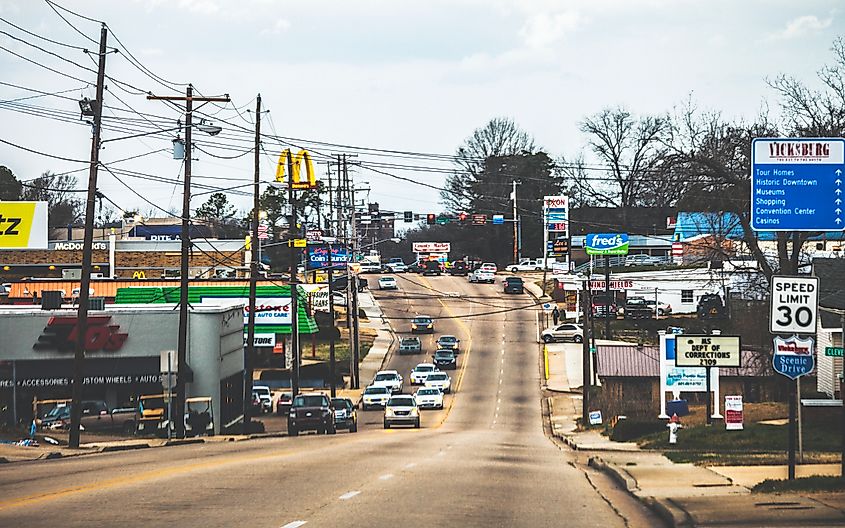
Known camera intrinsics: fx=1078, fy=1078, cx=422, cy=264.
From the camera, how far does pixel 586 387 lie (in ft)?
159

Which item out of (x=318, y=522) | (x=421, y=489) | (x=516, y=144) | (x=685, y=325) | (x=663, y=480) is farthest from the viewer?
(x=516, y=144)

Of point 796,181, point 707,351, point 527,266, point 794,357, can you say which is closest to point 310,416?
point 707,351

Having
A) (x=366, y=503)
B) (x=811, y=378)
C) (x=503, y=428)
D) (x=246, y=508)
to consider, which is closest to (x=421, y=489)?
(x=366, y=503)

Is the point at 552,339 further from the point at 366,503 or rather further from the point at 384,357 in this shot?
the point at 366,503

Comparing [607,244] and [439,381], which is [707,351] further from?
[439,381]

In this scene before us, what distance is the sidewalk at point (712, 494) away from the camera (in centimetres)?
1302

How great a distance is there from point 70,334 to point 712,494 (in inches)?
1242

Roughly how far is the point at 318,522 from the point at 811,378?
4241 centimetres

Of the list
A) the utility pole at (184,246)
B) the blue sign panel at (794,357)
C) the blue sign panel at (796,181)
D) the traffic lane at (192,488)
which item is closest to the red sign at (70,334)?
the utility pole at (184,246)

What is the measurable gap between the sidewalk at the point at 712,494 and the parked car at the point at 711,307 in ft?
150

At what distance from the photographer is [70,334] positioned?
42.2 meters

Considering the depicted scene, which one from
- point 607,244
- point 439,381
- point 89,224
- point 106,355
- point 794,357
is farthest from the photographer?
point 439,381

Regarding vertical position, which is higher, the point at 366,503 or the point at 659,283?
the point at 659,283

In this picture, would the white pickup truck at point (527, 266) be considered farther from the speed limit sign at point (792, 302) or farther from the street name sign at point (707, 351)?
the speed limit sign at point (792, 302)
